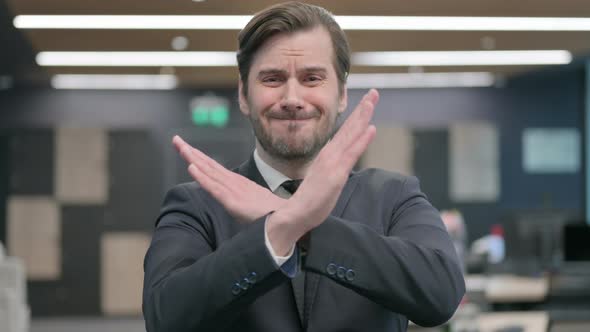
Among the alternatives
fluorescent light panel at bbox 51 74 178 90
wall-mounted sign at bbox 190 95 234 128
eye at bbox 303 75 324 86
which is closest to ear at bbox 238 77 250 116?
eye at bbox 303 75 324 86

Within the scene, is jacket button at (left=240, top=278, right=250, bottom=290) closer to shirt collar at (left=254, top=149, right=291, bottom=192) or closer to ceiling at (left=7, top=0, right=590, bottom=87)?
shirt collar at (left=254, top=149, right=291, bottom=192)

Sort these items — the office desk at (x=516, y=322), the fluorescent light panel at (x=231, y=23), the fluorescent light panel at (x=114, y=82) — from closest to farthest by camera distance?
the office desk at (x=516, y=322), the fluorescent light panel at (x=231, y=23), the fluorescent light panel at (x=114, y=82)

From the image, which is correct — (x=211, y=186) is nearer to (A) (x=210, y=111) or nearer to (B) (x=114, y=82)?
(A) (x=210, y=111)

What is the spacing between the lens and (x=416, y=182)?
116 centimetres

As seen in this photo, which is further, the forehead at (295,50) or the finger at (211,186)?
the forehead at (295,50)

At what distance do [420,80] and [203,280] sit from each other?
7.72 m

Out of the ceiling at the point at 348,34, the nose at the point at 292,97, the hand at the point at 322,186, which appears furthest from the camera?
the ceiling at the point at 348,34

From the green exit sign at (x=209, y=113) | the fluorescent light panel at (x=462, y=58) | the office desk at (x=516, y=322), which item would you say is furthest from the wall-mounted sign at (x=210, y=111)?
the office desk at (x=516, y=322)

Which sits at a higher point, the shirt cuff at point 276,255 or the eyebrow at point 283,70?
the eyebrow at point 283,70

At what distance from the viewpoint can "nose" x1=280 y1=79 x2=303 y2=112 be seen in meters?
1.01

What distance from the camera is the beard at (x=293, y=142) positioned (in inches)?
40.9

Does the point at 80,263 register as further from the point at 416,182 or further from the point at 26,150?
the point at 416,182

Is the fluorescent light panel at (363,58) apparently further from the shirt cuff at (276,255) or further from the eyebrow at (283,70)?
the shirt cuff at (276,255)

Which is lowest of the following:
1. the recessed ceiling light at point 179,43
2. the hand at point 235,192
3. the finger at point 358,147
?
the hand at point 235,192
